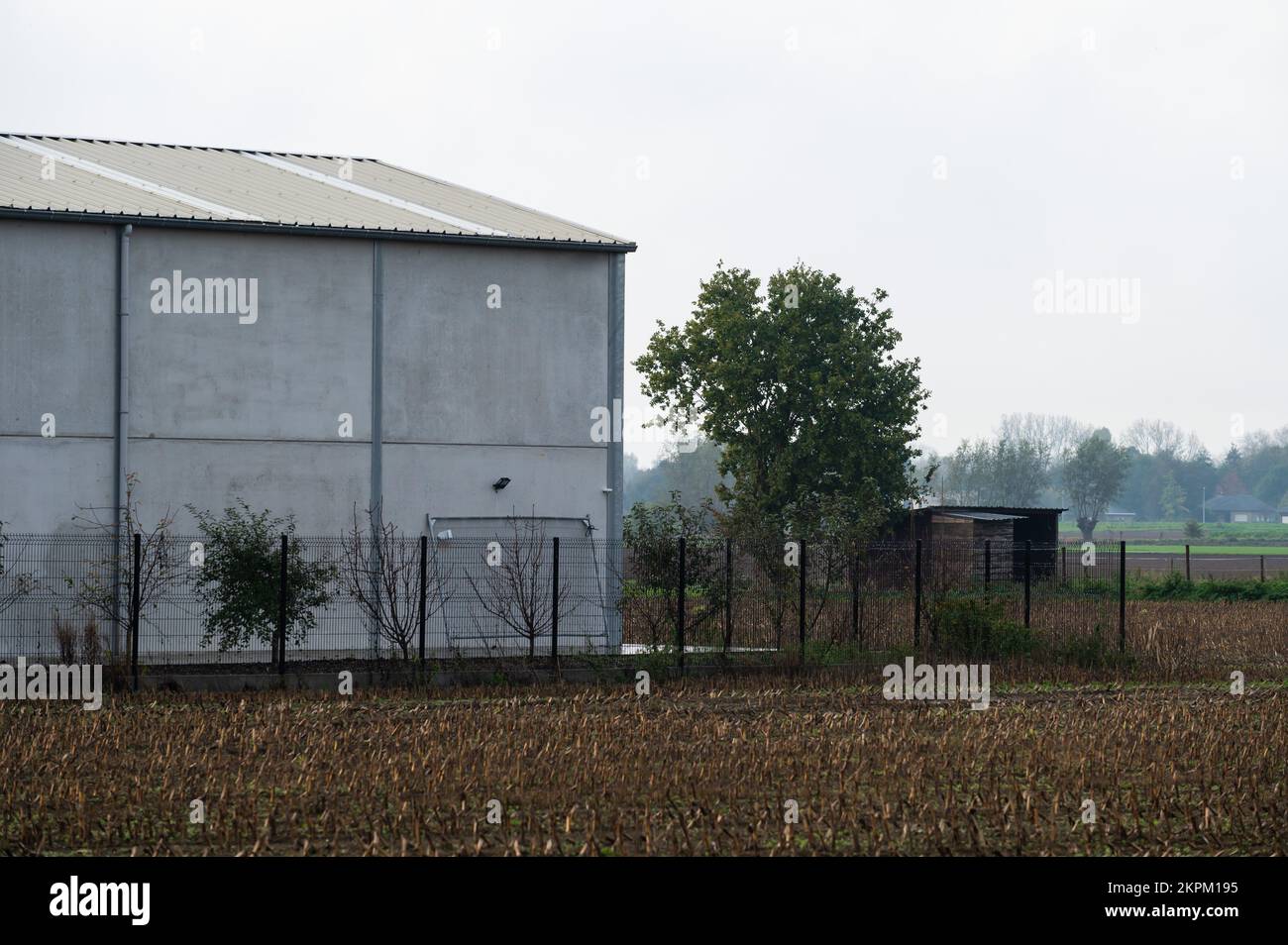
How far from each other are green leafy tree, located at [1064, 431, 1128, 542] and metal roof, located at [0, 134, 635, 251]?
101m

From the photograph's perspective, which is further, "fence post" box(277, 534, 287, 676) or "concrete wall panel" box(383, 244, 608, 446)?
"concrete wall panel" box(383, 244, 608, 446)

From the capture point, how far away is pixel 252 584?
20.4 metres

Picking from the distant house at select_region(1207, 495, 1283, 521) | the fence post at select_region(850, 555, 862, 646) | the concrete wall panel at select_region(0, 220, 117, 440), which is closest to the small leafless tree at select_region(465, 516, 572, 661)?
the fence post at select_region(850, 555, 862, 646)

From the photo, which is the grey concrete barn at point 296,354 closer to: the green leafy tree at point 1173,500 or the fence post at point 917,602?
the fence post at point 917,602

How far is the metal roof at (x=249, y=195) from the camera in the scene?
74.2 ft

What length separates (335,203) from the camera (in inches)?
977

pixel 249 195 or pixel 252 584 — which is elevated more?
pixel 249 195

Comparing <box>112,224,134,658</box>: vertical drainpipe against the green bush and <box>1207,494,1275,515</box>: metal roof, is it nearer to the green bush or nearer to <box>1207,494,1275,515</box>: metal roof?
the green bush

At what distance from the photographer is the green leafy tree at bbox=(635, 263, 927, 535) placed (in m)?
49.0

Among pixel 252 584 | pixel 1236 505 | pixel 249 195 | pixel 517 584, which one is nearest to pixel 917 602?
pixel 517 584

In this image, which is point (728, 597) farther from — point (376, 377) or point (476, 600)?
point (376, 377)

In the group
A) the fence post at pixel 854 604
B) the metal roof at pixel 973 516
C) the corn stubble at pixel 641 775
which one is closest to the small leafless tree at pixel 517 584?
the corn stubble at pixel 641 775

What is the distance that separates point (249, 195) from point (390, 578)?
747 centimetres
